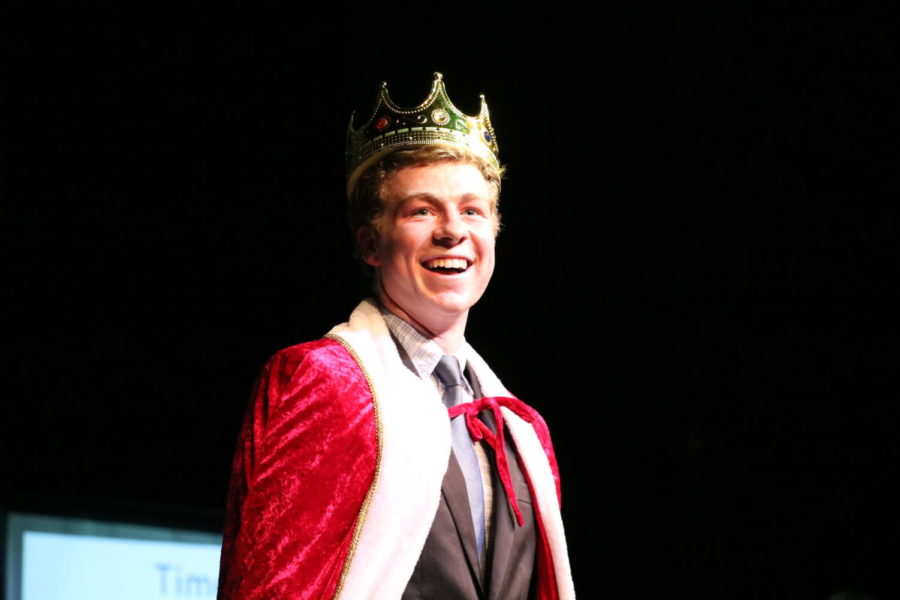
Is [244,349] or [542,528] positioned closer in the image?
[542,528]

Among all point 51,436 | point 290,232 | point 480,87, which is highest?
point 480,87

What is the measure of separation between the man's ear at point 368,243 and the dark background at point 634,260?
3.20 ft

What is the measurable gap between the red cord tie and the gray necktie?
0.5 inches

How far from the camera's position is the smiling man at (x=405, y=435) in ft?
5.44

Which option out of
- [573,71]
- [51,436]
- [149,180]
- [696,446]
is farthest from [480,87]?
[51,436]

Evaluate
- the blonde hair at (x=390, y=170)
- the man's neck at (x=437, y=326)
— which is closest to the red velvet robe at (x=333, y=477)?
the man's neck at (x=437, y=326)

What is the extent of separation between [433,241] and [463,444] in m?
0.32

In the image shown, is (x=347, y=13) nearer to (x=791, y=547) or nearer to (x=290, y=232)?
(x=290, y=232)

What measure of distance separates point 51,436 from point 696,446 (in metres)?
1.64

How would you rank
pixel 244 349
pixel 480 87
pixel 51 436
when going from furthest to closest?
pixel 480 87
pixel 244 349
pixel 51 436

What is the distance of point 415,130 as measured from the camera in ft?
6.46

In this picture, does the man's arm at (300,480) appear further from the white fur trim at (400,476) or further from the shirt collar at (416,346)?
the shirt collar at (416,346)

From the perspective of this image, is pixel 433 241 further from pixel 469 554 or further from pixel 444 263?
pixel 469 554

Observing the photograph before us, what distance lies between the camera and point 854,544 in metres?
3.29
